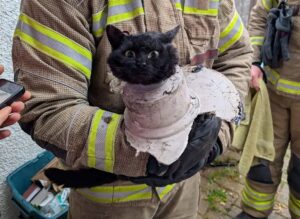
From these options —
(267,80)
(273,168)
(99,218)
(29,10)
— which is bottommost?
(273,168)

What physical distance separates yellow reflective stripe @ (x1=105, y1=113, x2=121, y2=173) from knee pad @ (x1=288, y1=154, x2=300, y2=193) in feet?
5.83

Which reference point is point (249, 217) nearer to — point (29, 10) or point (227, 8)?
point (227, 8)

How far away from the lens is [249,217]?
2.69 m

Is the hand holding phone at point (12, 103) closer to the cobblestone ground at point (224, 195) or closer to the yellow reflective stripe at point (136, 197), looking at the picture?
the yellow reflective stripe at point (136, 197)

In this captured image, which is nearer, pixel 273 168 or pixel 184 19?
pixel 184 19

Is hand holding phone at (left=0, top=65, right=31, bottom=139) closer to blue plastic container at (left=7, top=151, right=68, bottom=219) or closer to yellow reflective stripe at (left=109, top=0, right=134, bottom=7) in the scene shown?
yellow reflective stripe at (left=109, top=0, right=134, bottom=7)

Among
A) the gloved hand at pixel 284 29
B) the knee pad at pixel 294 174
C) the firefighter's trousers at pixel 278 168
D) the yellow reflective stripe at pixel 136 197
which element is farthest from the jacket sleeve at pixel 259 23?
the yellow reflective stripe at pixel 136 197

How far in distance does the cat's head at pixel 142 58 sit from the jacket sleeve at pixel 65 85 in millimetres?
202

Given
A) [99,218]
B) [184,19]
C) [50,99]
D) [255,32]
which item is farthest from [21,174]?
[255,32]

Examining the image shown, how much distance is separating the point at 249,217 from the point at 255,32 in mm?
1423

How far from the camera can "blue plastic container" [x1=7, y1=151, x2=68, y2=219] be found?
235 centimetres

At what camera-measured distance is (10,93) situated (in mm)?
1104

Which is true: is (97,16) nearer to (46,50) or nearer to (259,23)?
(46,50)

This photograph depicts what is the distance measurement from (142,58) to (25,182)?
200cm
